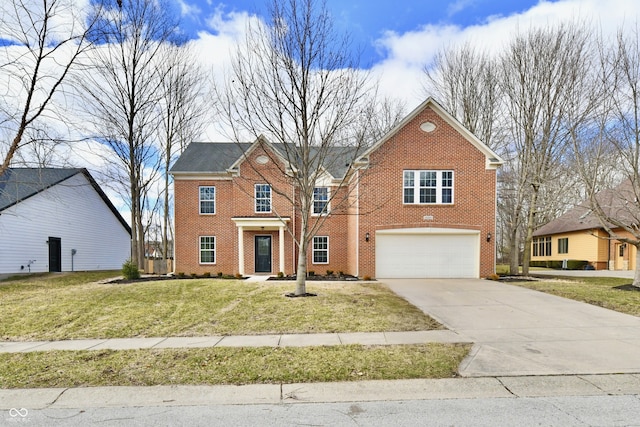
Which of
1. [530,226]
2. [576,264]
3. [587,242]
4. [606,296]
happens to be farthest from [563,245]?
[606,296]

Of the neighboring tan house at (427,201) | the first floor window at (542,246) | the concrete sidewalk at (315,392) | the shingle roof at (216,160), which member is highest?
the shingle roof at (216,160)

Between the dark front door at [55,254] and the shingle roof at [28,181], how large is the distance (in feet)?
11.3

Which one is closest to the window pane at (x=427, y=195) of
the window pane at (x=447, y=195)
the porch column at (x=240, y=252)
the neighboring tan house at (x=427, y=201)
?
the neighboring tan house at (x=427, y=201)

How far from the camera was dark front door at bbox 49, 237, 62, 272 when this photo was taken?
22391 millimetres

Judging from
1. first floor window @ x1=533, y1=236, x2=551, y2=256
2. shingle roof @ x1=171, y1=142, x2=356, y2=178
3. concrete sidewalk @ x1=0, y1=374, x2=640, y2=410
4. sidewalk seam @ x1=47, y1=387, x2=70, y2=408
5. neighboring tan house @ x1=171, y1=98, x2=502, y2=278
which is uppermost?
shingle roof @ x1=171, y1=142, x2=356, y2=178

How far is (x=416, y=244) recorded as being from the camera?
55.7ft

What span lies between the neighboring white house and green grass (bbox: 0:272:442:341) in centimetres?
820

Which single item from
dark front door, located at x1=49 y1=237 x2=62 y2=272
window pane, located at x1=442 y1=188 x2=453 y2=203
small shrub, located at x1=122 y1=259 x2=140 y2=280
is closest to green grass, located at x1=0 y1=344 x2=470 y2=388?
small shrub, located at x1=122 y1=259 x2=140 y2=280

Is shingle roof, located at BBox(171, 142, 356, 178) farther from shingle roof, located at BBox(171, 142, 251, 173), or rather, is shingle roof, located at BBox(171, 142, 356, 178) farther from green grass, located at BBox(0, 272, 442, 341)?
green grass, located at BBox(0, 272, 442, 341)

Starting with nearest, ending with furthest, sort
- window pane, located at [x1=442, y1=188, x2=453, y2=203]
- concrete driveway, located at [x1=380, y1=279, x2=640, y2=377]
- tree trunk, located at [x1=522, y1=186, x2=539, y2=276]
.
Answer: concrete driveway, located at [x1=380, y1=279, x2=640, y2=377]
window pane, located at [x1=442, y1=188, x2=453, y2=203]
tree trunk, located at [x1=522, y1=186, x2=539, y2=276]

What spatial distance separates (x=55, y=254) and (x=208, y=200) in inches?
437

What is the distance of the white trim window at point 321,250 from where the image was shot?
20406 mm

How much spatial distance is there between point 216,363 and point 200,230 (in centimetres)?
1625

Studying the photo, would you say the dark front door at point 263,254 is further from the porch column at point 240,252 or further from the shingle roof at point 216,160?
the shingle roof at point 216,160
